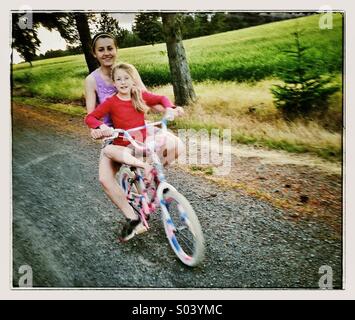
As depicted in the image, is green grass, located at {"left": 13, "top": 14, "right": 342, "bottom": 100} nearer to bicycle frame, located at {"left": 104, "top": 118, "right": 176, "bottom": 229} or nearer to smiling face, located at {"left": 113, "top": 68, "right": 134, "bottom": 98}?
smiling face, located at {"left": 113, "top": 68, "right": 134, "bottom": 98}

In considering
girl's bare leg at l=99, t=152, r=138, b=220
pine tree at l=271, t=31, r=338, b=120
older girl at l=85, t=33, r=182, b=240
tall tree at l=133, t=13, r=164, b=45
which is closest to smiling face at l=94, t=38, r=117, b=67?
older girl at l=85, t=33, r=182, b=240

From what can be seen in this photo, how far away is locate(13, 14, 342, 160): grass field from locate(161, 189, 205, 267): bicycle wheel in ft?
2.54

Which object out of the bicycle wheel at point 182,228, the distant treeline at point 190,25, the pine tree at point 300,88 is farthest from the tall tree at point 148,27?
the bicycle wheel at point 182,228

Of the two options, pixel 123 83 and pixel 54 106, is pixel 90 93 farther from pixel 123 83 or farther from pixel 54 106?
pixel 54 106

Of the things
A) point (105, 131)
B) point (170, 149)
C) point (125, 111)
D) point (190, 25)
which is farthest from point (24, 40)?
point (170, 149)

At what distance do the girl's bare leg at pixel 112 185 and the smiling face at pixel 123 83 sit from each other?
21.6 inches

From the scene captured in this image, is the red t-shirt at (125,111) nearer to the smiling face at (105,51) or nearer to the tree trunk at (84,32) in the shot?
the smiling face at (105,51)

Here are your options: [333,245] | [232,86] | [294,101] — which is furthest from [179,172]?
[333,245]

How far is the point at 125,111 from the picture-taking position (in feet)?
10.9

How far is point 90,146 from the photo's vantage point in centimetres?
363

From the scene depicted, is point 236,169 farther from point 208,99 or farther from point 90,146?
point 90,146

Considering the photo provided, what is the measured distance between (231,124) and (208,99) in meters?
Answer: 0.30
